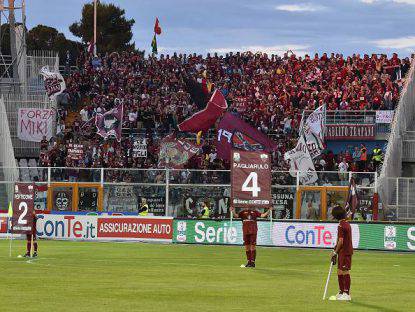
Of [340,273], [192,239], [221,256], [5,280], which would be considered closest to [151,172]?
[192,239]

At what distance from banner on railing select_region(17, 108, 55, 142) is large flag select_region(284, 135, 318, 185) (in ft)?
57.6

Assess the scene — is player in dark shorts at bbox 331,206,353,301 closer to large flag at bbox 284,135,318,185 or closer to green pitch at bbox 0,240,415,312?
green pitch at bbox 0,240,415,312

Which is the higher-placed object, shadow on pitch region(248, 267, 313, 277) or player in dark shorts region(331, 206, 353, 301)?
player in dark shorts region(331, 206, 353, 301)

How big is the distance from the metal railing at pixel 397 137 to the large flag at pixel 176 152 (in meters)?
9.61

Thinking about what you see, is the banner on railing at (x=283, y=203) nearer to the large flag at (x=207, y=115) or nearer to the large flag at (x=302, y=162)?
the large flag at (x=302, y=162)

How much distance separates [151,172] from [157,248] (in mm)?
7394

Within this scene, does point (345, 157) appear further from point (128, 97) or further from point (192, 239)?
point (128, 97)

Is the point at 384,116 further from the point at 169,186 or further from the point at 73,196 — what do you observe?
the point at 73,196

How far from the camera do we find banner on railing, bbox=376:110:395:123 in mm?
61156

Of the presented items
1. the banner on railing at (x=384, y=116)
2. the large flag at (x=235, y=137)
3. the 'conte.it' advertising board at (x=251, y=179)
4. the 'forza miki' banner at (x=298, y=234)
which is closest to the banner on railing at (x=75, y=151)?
the 'forza miki' banner at (x=298, y=234)

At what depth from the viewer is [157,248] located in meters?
47.4

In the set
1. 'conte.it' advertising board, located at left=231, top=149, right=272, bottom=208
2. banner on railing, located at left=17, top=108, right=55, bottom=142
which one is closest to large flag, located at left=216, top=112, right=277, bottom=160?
'conte.it' advertising board, located at left=231, top=149, right=272, bottom=208

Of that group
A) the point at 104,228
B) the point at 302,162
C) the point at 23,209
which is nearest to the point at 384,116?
the point at 302,162

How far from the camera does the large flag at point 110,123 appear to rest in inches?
2364
